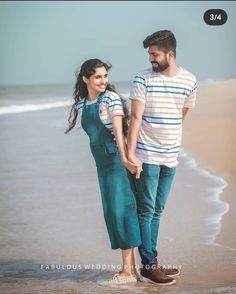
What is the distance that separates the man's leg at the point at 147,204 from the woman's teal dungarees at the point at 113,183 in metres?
0.02

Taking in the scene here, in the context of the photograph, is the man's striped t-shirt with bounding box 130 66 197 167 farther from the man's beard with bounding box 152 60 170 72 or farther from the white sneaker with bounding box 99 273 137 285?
the white sneaker with bounding box 99 273 137 285

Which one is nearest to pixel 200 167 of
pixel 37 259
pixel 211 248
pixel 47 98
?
pixel 211 248

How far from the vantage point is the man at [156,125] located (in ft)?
7.46

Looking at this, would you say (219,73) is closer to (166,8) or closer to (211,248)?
(166,8)

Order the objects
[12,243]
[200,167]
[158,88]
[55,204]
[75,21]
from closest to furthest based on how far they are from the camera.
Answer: [158,88]
[12,243]
[75,21]
[55,204]
[200,167]

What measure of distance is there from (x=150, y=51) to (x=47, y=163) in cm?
156

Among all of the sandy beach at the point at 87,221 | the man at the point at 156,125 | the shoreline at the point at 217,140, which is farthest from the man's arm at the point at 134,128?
the shoreline at the point at 217,140

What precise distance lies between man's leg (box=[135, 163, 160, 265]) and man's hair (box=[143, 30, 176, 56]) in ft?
1.23

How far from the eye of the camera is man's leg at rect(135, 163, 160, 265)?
7.57 feet

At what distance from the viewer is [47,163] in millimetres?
3740

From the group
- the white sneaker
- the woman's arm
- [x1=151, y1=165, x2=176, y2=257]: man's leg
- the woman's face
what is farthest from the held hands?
the white sneaker

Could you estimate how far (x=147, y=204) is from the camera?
2.33 m

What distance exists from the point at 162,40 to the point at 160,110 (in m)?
0.22

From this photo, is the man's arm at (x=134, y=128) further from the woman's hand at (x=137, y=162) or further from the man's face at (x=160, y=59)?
the man's face at (x=160, y=59)
